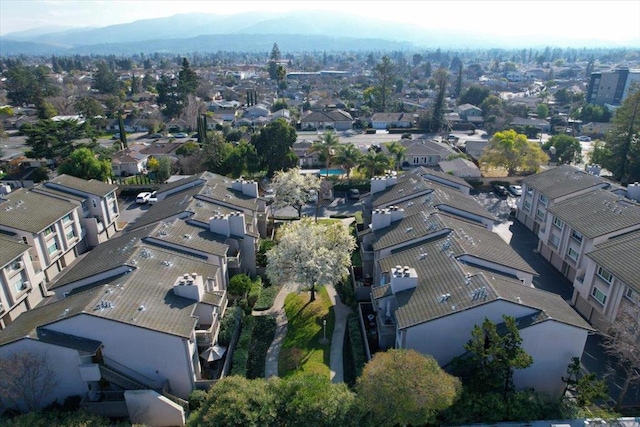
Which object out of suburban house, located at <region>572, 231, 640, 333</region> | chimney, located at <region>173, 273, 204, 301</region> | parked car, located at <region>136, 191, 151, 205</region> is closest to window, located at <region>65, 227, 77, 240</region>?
parked car, located at <region>136, 191, 151, 205</region>

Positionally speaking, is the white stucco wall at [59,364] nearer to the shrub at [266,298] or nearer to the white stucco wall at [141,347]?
the white stucco wall at [141,347]

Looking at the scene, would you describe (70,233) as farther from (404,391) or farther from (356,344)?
(404,391)

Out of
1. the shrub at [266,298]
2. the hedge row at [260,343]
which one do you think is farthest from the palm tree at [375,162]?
the hedge row at [260,343]

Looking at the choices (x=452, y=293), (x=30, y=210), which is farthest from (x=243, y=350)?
(x=30, y=210)

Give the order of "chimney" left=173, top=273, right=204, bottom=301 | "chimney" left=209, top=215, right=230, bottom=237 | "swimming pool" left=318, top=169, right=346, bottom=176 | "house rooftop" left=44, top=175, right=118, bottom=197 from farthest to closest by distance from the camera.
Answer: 1. "swimming pool" left=318, top=169, right=346, bottom=176
2. "house rooftop" left=44, top=175, right=118, bottom=197
3. "chimney" left=209, top=215, right=230, bottom=237
4. "chimney" left=173, top=273, right=204, bottom=301

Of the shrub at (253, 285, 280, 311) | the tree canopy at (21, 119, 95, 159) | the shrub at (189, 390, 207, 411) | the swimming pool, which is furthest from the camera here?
the swimming pool

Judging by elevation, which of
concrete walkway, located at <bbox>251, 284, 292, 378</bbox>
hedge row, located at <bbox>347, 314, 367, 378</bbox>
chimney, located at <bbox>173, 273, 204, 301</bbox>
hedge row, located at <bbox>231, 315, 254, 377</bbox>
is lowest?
concrete walkway, located at <bbox>251, 284, 292, 378</bbox>

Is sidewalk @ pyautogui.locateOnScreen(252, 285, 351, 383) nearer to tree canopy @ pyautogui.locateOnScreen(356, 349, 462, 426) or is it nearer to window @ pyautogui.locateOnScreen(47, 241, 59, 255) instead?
tree canopy @ pyautogui.locateOnScreen(356, 349, 462, 426)

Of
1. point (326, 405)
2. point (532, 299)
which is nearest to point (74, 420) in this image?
point (326, 405)
